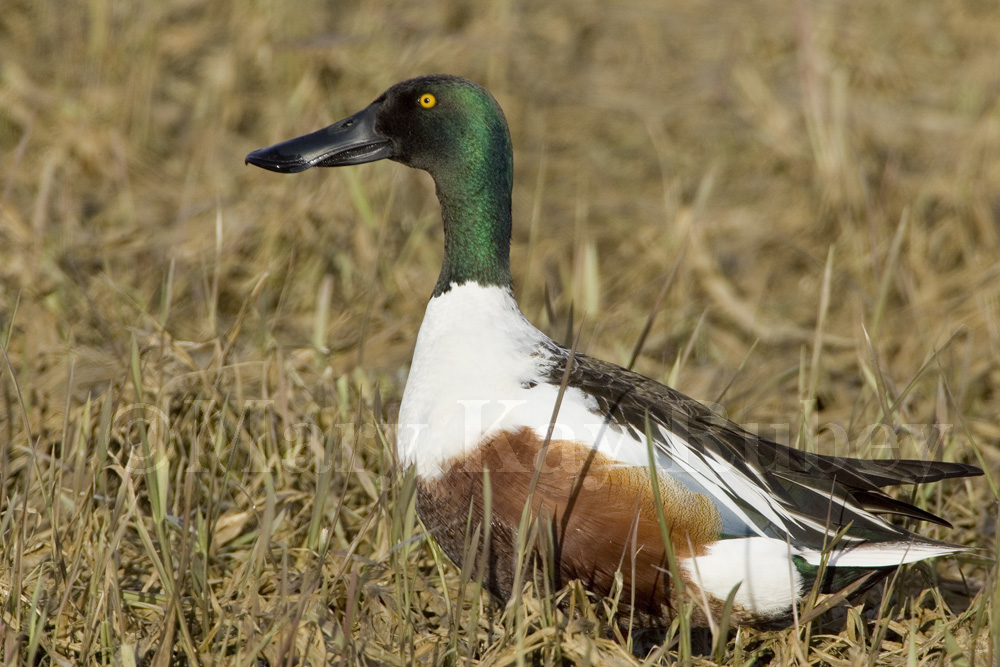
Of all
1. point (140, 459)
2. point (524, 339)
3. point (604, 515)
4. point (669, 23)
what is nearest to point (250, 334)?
point (140, 459)

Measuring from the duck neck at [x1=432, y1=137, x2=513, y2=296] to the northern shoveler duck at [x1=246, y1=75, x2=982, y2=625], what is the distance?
0.13m

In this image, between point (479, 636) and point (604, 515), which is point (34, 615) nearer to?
point (479, 636)

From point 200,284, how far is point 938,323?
2.58m

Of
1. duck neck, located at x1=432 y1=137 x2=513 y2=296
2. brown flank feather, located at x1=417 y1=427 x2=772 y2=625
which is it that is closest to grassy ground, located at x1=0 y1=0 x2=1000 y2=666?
brown flank feather, located at x1=417 y1=427 x2=772 y2=625

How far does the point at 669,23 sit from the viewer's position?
6293 mm

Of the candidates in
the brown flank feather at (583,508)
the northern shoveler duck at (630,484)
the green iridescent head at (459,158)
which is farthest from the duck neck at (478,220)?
the brown flank feather at (583,508)

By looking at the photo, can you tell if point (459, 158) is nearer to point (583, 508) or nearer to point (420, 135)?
point (420, 135)

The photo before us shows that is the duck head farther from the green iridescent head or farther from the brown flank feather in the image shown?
the brown flank feather

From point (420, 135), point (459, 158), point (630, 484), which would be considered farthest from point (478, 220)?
point (630, 484)

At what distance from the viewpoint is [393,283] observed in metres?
3.97

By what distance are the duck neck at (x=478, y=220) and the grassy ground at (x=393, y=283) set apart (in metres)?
0.36

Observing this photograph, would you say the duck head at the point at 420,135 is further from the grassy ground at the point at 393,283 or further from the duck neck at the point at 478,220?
the grassy ground at the point at 393,283

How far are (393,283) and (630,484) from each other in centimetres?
189

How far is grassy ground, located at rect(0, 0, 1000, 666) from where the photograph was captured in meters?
2.32
